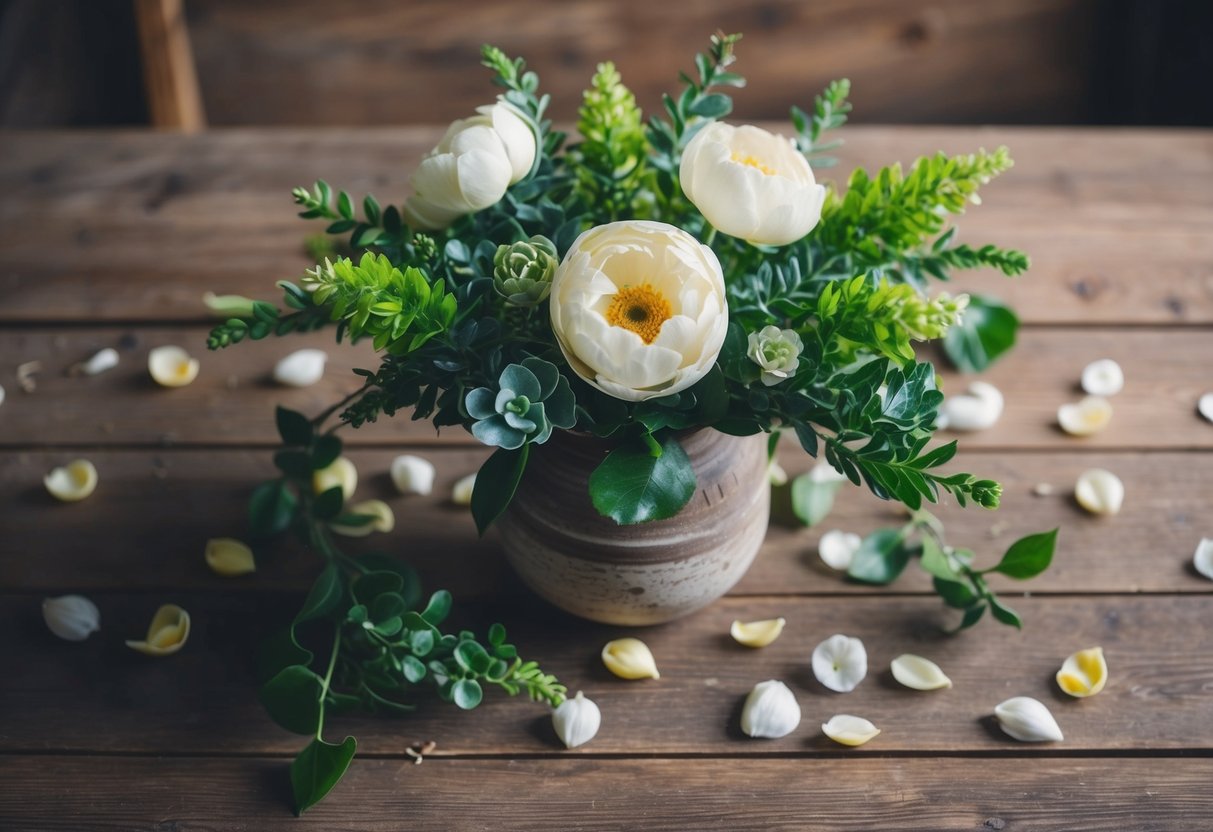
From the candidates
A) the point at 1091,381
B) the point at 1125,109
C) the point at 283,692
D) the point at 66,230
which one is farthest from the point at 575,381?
the point at 1125,109

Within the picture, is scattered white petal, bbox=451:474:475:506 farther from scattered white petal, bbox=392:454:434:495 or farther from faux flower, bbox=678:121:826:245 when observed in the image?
faux flower, bbox=678:121:826:245

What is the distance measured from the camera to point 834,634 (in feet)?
2.42

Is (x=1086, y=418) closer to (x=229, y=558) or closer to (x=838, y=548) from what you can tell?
(x=838, y=548)

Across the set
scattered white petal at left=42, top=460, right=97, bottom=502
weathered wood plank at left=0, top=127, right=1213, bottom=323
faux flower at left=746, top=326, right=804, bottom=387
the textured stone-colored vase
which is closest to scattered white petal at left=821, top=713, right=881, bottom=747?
the textured stone-colored vase

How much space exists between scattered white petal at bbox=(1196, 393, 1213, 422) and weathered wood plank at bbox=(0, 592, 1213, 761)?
209mm

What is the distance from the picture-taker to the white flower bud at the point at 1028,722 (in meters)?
0.67

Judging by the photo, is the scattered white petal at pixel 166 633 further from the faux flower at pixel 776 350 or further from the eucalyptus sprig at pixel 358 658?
the faux flower at pixel 776 350

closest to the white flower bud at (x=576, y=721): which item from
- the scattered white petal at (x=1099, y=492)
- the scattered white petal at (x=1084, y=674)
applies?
the scattered white petal at (x=1084, y=674)

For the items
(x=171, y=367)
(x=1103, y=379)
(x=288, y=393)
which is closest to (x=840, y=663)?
(x=1103, y=379)

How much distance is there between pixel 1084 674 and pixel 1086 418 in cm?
27

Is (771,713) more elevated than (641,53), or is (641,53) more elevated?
(641,53)

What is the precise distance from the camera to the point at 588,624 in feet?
2.43

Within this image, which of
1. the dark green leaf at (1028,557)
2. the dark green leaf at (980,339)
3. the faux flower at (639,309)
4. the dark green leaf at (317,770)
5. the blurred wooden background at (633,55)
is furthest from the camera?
the blurred wooden background at (633,55)

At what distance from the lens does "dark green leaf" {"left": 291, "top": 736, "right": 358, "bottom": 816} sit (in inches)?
24.5
